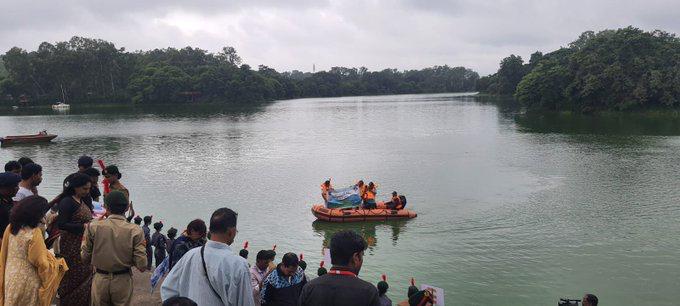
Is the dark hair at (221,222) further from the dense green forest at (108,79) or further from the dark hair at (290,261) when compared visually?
the dense green forest at (108,79)

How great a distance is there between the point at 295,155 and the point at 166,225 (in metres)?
17.9

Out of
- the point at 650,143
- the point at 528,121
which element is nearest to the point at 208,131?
the point at 528,121

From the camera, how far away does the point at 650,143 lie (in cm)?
3784

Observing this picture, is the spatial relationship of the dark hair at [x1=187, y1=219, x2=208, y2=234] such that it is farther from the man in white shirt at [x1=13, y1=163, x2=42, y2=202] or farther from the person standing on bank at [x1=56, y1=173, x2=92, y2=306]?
the man in white shirt at [x1=13, y1=163, x2=42, y2=202]

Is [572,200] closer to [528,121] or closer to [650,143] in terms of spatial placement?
[650,143]

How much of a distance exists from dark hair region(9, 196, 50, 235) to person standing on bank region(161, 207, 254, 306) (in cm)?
168

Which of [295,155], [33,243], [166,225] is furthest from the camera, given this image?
[295,155]

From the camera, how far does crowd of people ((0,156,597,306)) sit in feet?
12.6

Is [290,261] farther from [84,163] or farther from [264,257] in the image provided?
[84,163]

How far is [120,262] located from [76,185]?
3.46 ft

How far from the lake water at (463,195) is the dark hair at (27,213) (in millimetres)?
9258

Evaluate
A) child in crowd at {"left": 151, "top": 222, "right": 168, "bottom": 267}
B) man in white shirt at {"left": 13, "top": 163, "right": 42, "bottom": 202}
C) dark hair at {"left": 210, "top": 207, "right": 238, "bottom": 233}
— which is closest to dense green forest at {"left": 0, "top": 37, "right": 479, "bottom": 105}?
child in crowd at {"left": 151, "top": 222, "right": 168, "bottom": 267}

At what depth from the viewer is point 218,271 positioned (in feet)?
13.1

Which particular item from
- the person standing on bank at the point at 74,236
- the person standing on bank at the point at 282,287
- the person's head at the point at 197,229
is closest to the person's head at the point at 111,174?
the person standing on bank at the point at 74,236
